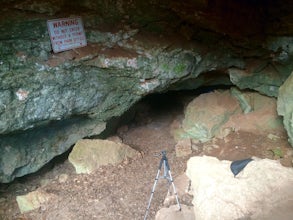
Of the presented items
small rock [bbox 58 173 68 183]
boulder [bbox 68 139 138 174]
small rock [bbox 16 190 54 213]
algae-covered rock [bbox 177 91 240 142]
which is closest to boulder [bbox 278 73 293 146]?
algae-covered rock [bbox 177 91 240 142]

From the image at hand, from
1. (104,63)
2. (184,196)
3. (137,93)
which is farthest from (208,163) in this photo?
(104,63)

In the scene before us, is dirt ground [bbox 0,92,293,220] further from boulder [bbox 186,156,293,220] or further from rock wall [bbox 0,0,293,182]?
boulder [bbox 186,156,293,220]

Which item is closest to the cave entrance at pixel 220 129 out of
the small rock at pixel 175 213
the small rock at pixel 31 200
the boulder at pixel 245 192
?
the boulder at pixel 245 192

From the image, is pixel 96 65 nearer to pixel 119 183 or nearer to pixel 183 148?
pixel 119 183

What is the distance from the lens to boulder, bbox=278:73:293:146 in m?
5.00

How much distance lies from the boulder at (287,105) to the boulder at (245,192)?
61 cm

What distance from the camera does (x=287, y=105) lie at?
512cm

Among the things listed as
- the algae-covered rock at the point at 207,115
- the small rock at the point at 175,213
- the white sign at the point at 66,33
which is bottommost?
the small rock at the point at 175,213

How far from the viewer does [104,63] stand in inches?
218

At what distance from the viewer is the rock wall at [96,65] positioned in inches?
198

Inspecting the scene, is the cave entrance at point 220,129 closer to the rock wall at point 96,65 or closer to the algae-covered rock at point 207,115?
the algae-covered rock at point 207,115

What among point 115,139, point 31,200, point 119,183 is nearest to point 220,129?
point 115,139

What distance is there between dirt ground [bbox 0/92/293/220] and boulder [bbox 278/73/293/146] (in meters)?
0.61

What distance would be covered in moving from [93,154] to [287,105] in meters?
3.48
